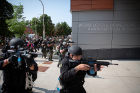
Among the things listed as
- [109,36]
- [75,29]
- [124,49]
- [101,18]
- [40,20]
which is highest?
[40,20]

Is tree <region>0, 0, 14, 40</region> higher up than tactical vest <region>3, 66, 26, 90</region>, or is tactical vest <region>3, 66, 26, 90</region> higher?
tree <region>0, 0, 14, 40</region>

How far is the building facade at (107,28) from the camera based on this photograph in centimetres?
828

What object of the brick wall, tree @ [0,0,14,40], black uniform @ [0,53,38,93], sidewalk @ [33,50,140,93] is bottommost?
sidewalk @ [33,50,140,93]

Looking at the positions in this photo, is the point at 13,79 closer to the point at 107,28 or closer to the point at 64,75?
the point at 64,75

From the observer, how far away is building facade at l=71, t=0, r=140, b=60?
8.28 m

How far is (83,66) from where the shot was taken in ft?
6.48

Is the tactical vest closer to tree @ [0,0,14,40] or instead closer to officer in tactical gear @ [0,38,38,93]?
officer in tactical gear @ [0,38,38,93]

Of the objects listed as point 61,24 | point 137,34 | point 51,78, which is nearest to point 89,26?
point 137,34

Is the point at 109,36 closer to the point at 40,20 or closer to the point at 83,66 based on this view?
the point at 83,66

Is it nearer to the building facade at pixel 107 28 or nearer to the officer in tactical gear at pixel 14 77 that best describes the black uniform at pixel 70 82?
the officer in tactical gear at pixel 14 77

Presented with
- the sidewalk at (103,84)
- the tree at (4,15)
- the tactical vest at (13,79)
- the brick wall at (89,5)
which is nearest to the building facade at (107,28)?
the brick wall at (89,5)

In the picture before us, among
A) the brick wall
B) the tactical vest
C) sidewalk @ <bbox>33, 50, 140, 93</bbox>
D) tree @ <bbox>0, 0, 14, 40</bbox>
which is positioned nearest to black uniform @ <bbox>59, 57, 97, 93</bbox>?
the tactical vest

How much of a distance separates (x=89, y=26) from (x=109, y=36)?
1.87 meters

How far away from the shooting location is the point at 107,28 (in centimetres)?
853
